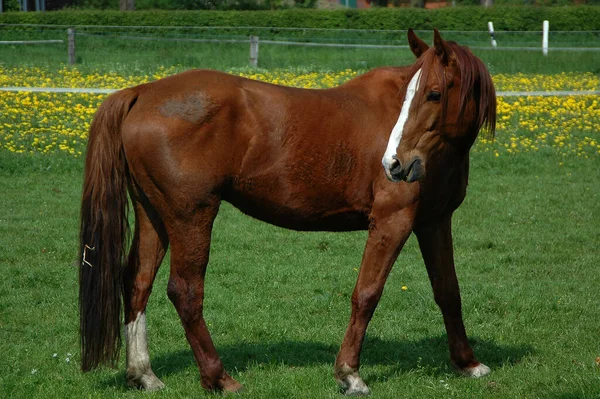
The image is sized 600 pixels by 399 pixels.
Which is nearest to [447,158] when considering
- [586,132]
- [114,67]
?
[586,132]

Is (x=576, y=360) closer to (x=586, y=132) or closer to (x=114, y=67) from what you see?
(x=586, y=132)

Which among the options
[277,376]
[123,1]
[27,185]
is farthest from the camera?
[123,1]

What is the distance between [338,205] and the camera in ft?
17.8

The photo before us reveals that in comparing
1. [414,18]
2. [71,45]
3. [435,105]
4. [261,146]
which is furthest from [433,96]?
[414,18]

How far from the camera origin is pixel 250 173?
5230 mm

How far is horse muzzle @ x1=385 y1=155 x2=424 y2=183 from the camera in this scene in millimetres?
4891

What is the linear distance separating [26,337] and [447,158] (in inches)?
140

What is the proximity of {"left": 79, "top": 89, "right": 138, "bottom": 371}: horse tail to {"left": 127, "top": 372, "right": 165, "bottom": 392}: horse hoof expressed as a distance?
0.88 ft

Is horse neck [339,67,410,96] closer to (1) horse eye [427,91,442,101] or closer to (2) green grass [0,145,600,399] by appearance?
(1) horse eye [427,91,442,101]

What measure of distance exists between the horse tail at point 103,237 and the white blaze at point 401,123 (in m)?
1.65

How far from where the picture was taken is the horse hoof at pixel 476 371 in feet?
18.9

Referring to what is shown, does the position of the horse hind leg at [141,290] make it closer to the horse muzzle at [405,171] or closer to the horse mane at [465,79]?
the horse muzzle at [405,171]

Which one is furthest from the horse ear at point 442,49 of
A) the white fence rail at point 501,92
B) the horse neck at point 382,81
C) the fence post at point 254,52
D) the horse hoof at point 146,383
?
the fence post at point 254,52

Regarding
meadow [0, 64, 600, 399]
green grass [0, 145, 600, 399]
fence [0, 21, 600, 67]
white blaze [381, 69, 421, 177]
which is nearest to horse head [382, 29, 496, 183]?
white blaze [381, 69, 421, 177]
